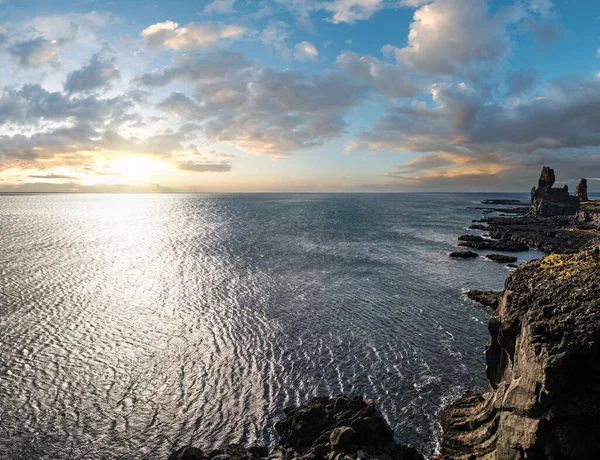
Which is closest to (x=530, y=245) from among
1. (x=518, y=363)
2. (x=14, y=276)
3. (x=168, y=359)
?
(x=518, y=363)

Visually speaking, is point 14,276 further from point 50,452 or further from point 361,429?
point 361,429

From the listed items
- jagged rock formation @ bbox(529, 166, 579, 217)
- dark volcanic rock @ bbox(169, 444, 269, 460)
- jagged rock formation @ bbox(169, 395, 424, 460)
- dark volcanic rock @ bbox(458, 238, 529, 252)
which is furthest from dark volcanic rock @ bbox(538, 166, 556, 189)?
dark volcanic rock @ bbox(169, 444, 269, 460)

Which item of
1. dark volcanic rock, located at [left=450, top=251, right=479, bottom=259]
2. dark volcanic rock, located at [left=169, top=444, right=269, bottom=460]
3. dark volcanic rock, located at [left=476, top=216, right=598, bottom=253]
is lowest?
dark volcanic rock, located at [left=169, top=444, right=269, bottom=460]

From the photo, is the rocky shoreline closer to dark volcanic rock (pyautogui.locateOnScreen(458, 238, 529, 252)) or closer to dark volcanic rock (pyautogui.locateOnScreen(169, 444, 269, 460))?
dark volcanic rock (pyautogui.locateOnScreen(169, 444, 269, 460))

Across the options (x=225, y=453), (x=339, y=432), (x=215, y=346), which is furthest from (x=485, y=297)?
(x=225, y=453)

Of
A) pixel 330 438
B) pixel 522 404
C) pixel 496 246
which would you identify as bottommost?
pixel 330 438

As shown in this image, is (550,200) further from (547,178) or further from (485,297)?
(485,297)
